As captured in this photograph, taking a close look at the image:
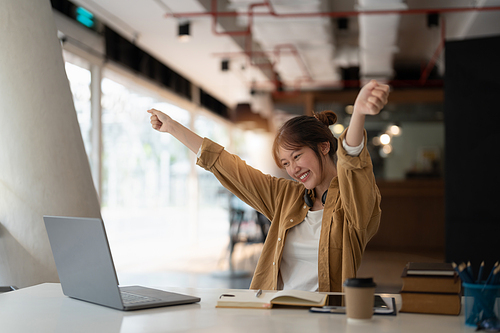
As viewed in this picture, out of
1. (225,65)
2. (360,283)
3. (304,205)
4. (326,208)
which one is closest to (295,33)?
(225,65)

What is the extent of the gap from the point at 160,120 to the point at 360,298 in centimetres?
122

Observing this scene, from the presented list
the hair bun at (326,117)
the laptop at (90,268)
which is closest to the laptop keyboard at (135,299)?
the laptop at (90,268)

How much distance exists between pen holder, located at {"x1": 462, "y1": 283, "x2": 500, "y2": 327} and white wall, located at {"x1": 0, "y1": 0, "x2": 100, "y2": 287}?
6.55 ft

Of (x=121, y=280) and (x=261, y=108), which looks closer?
(x=121, y=280)

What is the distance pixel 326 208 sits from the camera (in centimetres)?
187

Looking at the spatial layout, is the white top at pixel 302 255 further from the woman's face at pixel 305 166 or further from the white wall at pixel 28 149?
the white wall at pixel 28 149

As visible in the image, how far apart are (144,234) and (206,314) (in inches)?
270

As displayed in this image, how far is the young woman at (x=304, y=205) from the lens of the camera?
179cm

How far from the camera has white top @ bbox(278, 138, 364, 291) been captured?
1.87m

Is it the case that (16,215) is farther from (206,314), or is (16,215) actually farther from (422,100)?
(422,100)

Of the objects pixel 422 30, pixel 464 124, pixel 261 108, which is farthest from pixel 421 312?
pixel 261 108

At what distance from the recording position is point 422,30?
7.24m

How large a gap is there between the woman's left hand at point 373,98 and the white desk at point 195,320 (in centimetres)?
55

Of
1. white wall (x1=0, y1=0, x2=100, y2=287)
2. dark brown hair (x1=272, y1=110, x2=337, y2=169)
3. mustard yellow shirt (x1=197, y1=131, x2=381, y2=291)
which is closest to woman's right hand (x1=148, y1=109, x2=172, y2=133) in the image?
mustard yellow shirt (x1=197, y1=131, x2=381, y2=291)
